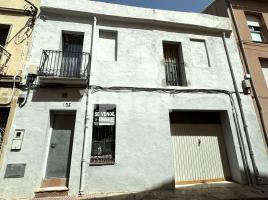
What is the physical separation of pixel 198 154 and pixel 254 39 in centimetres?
630

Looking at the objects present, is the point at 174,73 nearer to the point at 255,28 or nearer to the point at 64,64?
the point at 64,64

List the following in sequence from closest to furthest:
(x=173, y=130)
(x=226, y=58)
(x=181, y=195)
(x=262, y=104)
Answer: (x=181, y=195)
(x=173, y=130)
(x=262, y=104)
(x=226, y=58)

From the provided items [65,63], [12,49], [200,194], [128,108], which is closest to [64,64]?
[65,63]

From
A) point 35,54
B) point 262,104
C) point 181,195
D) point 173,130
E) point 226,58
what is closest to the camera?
point 181,195

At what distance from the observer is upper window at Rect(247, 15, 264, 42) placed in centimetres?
938

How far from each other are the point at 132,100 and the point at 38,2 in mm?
5228

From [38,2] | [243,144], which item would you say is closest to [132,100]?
[243,144]

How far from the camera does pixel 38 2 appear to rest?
24.4 ft

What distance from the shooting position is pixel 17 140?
5.72 m

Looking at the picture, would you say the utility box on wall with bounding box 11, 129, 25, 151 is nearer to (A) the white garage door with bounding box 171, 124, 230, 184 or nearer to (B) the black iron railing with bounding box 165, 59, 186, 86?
(A) the white garage door with bounding box 171, 124, 230, 184

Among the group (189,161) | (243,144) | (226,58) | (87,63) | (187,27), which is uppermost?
(187,27)

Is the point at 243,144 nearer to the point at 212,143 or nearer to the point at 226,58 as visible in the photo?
the point at 212,143

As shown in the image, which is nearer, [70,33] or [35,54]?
[35,54]

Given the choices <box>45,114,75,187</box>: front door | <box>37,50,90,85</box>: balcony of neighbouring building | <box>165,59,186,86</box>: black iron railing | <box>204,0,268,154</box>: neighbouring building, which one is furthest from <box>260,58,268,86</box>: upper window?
<box>45,114,75,187</box>: front door
